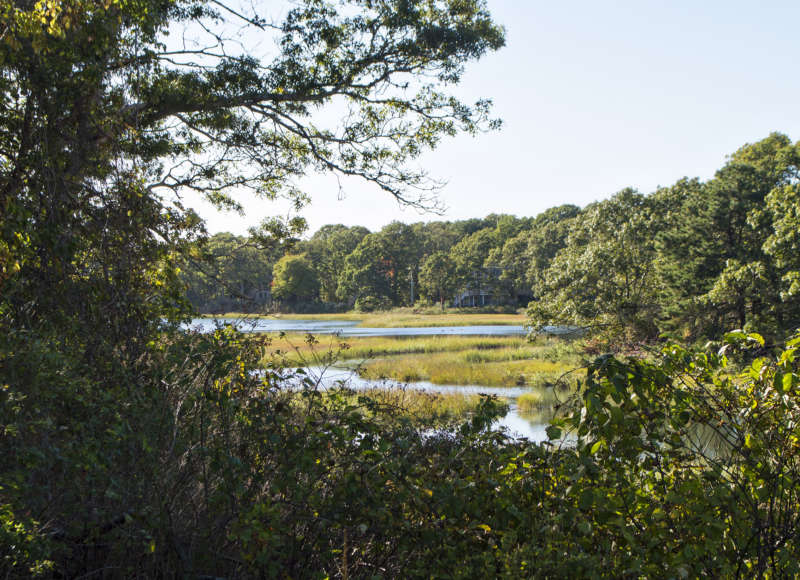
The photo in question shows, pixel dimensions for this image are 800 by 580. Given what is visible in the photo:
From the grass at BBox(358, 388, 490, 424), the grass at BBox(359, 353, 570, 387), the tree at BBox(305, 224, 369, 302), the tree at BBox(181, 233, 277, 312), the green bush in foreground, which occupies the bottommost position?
the grass at BBox(359, 353, 570, 387)

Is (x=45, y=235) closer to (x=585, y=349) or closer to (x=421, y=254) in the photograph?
(x=585, y=349)

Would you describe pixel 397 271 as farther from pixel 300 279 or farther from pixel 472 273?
pixel 300 279

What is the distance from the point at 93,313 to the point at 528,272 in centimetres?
7186

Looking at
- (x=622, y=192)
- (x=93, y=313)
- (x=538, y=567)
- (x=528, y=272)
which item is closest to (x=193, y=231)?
(x=93, y=313)

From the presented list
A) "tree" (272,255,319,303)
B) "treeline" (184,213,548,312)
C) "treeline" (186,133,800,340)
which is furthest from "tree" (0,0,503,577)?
"tree" (272,255,319,303)

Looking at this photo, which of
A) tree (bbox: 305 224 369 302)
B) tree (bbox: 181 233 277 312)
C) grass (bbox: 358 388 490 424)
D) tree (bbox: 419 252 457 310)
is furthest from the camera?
tree (bbox: 305 224 369 302)

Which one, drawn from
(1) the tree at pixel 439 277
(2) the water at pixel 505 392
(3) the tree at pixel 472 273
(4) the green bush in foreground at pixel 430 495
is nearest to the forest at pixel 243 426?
(4) the green bush in foreground at pixel 430 495

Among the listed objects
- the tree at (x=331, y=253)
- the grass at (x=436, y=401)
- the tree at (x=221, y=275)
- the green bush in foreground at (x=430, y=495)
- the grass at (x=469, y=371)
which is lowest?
the grass at (x=469, y=371)

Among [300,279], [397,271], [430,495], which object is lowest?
[430,495]

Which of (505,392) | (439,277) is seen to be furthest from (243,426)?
(439,277)

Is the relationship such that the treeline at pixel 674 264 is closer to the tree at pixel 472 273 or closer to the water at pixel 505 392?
the water at pixel 505 392

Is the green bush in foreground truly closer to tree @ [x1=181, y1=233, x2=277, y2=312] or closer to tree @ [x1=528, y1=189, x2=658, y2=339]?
tree @ [x1=181, y1=233, x2=277, y2=312]

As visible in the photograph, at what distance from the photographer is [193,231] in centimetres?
863

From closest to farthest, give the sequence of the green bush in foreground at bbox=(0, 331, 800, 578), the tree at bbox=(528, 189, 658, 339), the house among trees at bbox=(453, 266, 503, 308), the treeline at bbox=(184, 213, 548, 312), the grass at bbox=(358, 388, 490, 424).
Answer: the green bush in foreground at bbox=(0, 331, 800, 578)
the grass at bbox=(358, 388, 490, 424)
the tree at bbox=(528, 189, 658, 339)
the treeline at bbox=(184, 213, 548, 312)
the house among trees at bbox=(453, 266, 503, 308)
